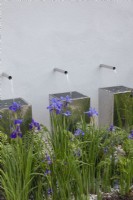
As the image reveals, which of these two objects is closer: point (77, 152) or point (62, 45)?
point (77, 152)

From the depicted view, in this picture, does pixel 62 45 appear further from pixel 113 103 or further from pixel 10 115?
pixel 10 115

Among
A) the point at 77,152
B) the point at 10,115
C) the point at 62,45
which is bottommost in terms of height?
the point at 77,152

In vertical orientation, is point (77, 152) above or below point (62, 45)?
below

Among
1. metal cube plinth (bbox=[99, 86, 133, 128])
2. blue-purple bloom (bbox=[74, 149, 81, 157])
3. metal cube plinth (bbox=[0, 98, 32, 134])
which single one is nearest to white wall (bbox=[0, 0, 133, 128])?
metal cube plinth (bbox=[99, 86, 133, 128])

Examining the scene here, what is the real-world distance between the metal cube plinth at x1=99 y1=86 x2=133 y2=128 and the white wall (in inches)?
7.4

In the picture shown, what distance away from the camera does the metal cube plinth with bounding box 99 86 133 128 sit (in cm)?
378

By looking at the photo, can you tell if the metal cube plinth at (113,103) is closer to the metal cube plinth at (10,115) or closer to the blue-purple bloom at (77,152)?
the metal cube plinth at (10,115)

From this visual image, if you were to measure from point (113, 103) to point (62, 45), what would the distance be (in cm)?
99

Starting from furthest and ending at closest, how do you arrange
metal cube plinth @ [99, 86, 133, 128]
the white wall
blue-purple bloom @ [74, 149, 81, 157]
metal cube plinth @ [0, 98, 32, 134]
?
metal cube plinth @ [99, 86, 133, 128]
the white wall
metal cube plinth @ [0, 98, 32, 134]
blue-purple bloom @ [74, 149, 81, 157]

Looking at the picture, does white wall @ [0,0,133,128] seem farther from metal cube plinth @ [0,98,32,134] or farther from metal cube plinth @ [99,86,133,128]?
metal cube plinth @ [0,98,32,134]

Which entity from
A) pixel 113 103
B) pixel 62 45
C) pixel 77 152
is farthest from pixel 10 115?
pixel 113 103

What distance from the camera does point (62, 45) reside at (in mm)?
3914

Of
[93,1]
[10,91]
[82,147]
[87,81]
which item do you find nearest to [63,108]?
[82,147]

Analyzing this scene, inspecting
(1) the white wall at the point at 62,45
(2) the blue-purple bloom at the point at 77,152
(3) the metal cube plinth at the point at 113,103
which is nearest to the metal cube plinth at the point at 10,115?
(1) the white wall at the point at 62,45
